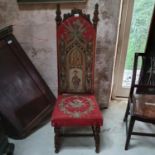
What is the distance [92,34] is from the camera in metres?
1.94

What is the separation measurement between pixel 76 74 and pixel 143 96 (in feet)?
2.46

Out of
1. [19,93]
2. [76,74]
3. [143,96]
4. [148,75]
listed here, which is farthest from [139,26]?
[19,93]

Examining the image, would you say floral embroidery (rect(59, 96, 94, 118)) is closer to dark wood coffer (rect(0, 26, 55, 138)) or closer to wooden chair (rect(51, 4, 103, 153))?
wooden chair (rect(51, 4, 103, 153))

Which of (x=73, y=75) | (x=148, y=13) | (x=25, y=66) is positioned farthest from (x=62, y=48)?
(x=148, y=13)

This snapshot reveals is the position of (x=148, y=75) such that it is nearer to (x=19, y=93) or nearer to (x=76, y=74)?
(x=76, y=74)

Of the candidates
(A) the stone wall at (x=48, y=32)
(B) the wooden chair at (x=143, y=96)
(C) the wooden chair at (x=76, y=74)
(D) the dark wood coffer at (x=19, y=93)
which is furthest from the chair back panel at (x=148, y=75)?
(D) the dark wood coffer at (x=19, y=93)

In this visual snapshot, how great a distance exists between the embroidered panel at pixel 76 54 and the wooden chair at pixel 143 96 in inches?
18.4

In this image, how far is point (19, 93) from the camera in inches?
85.4

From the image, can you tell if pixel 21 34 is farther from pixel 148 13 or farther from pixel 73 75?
pixel 148 13

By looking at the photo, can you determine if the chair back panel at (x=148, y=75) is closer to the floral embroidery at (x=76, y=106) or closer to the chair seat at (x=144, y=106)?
the chair seat at (x=144, y=106)

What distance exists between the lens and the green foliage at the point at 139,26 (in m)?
2.29

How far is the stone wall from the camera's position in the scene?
2191 millimetres

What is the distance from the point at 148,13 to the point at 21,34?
154 centimetres

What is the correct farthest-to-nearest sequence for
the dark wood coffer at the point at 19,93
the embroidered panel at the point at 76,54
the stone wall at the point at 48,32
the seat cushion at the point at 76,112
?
1. the stone wall at the point at 48,32
2. the dark wood coffer at the point at 19,93
3. the embroidered panel at the point at 76,54
4. the seat cushion at the point at 76,112
